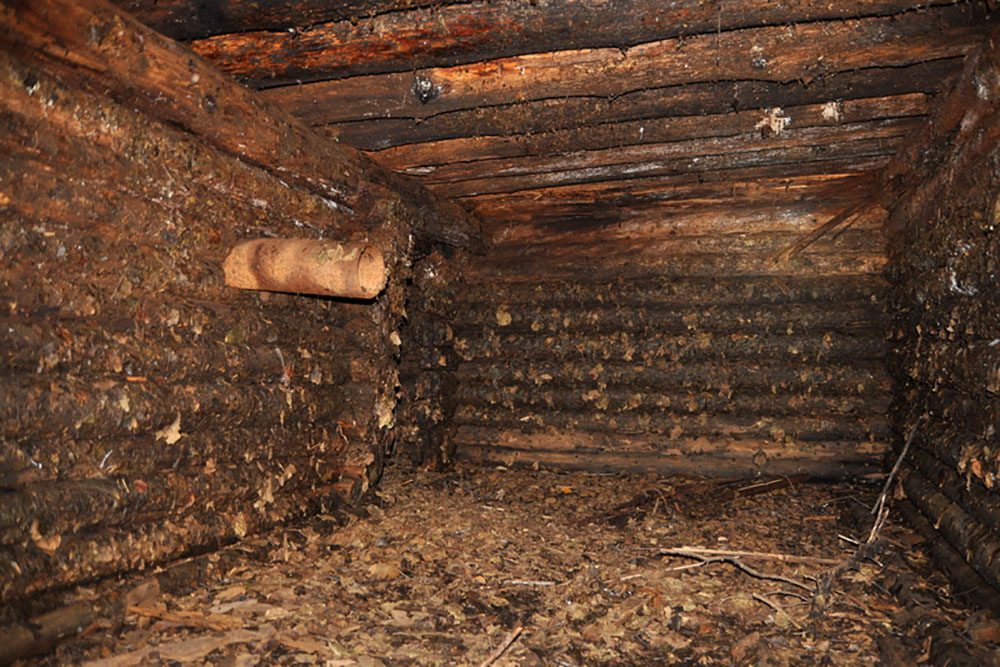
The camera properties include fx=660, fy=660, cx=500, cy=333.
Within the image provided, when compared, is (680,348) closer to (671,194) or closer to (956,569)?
(671,194)

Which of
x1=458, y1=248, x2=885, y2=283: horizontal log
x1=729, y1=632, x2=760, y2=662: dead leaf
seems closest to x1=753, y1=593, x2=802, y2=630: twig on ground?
x1=729, y1=632, x2=760, y2=662: dead leaf

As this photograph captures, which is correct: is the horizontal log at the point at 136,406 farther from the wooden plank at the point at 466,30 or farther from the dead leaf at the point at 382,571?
the wooden plank at the point at 466,30

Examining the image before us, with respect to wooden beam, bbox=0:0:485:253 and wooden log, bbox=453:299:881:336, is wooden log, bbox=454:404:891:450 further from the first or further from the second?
wooden beam, bbox=0:0:485:253

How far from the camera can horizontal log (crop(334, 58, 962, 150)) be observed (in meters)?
4.16

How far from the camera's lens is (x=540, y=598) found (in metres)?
3.95

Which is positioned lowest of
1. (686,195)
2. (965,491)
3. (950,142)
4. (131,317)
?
(965,491)

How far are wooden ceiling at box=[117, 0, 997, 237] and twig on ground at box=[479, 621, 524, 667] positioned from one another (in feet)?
10.4

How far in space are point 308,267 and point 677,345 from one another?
4.44 m

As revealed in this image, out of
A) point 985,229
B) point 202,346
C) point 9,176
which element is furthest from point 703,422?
point 9,176

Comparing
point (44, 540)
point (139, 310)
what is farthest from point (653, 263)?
point (44, 540)

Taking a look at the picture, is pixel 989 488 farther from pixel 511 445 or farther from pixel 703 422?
pixel 511 445

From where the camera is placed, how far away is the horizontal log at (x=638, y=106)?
4163 millimetres

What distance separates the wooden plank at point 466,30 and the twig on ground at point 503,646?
10.4 feet

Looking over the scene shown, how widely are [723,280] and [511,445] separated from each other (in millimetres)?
3018
